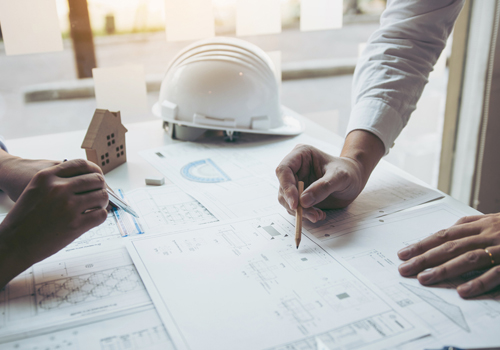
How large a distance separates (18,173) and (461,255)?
0.88m

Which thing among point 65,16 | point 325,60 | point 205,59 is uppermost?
point 65,16

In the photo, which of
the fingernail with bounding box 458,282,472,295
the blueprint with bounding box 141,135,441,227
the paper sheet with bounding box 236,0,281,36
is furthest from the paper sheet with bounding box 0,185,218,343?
the paper sheet with bounding box 236,0,281,36

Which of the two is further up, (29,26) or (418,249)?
(29,26)

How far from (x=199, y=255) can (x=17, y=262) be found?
28 centimetres

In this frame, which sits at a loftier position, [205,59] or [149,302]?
[205,59]

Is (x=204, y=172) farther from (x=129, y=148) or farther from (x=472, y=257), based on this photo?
(x=472, y=257)

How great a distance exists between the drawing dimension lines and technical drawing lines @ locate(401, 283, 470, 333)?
21.8 inches

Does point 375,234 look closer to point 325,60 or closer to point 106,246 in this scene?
point 106,246

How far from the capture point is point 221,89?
49.1 inches

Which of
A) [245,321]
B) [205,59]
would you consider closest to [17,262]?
[245,321]

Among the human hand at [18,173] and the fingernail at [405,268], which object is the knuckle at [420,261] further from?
the human hand at [18,173]

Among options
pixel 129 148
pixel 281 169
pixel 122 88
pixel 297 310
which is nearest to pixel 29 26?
pixel 122 88

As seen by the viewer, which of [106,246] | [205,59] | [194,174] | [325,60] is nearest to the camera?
[106,246]

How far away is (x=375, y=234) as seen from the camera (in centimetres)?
78
